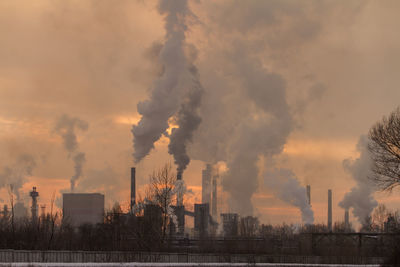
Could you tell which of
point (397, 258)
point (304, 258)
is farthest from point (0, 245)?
point (397, 258)

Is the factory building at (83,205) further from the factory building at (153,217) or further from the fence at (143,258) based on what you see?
the fence at (143,258)

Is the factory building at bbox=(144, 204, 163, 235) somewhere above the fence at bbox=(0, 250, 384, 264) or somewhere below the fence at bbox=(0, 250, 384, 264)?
above

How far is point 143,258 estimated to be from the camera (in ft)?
108

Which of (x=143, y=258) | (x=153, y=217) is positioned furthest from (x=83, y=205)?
(x=143, y=258)

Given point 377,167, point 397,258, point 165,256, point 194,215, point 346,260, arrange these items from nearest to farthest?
point 397,258, point 165,256, point 346,260, point 377,167, point 194,215

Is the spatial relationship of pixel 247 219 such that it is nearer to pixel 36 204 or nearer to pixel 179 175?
pixel 179 175

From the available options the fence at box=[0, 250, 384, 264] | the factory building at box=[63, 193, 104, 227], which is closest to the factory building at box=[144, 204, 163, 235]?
the fence at box=[0, 250, 384, 264]

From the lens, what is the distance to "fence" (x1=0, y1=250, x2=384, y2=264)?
30.7m

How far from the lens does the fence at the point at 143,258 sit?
30.7m

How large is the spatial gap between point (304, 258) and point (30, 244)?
790 inches

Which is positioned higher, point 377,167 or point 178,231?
point 377,167

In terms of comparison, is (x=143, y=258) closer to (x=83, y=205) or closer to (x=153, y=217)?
(x=153, y=217)

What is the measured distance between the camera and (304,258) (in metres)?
39.7

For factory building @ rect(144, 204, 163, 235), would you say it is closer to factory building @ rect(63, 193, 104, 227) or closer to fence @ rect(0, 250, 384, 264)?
fence @ rect(0, 250, 384, 264)
